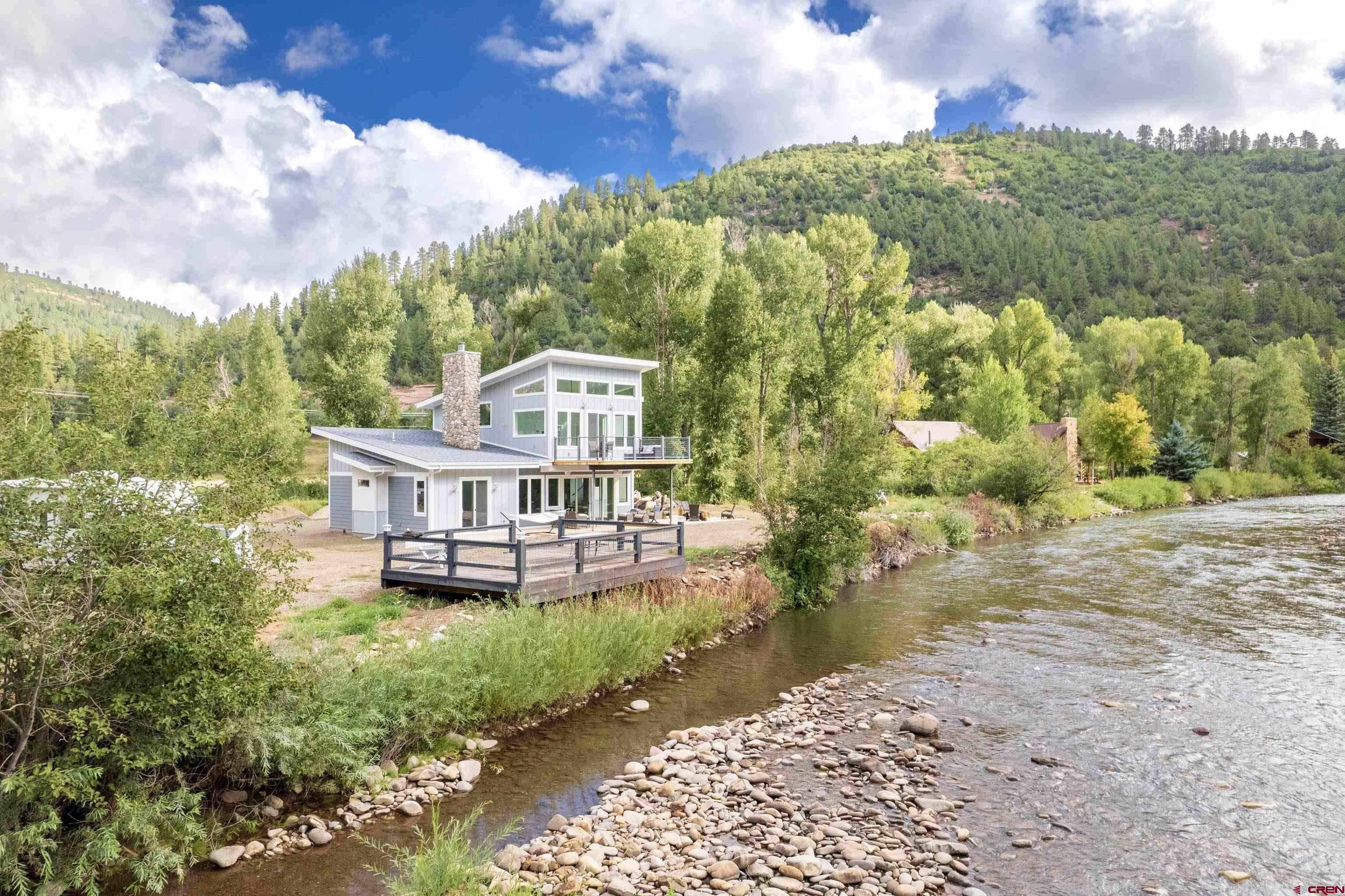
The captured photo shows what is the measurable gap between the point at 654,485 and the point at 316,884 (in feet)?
83.1

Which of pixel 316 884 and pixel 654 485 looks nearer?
pixel 316 884

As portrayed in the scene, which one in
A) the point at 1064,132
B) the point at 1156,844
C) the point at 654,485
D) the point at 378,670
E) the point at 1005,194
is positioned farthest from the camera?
the point at 1064,132

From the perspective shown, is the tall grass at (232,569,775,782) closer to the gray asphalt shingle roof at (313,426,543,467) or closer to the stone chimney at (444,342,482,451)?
the gray asphalt shingle roof at (313,426,543,467)

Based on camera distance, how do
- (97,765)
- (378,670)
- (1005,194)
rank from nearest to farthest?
(97,765), (378,670), (1005,194)

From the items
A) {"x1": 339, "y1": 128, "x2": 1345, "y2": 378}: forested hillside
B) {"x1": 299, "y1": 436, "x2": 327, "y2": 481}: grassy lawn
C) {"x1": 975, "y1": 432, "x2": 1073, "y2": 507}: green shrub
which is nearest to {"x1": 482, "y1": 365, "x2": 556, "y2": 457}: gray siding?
{"x1": 299, "y1": 436, "x2": 327, "y2": 481}: grassy lawn

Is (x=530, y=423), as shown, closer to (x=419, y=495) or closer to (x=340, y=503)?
(x=419, y=495)

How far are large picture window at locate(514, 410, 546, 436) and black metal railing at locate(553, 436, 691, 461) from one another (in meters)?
0.76

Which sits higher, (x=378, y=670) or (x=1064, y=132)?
(x=1064, y=132)

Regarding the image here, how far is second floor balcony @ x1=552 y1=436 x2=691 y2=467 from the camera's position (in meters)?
27.0

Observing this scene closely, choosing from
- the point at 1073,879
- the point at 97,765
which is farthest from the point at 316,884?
the point at 1073,879

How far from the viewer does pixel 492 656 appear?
34.8 feet

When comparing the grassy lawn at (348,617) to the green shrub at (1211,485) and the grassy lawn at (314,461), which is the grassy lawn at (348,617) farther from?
the green shrub at (1211,485)

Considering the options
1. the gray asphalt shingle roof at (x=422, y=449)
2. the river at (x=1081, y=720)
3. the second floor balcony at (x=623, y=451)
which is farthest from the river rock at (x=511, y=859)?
the second floor balcony at (x=623, y=451)

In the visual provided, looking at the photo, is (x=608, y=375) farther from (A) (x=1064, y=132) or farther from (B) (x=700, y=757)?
(A) (x=1064, y=132)
